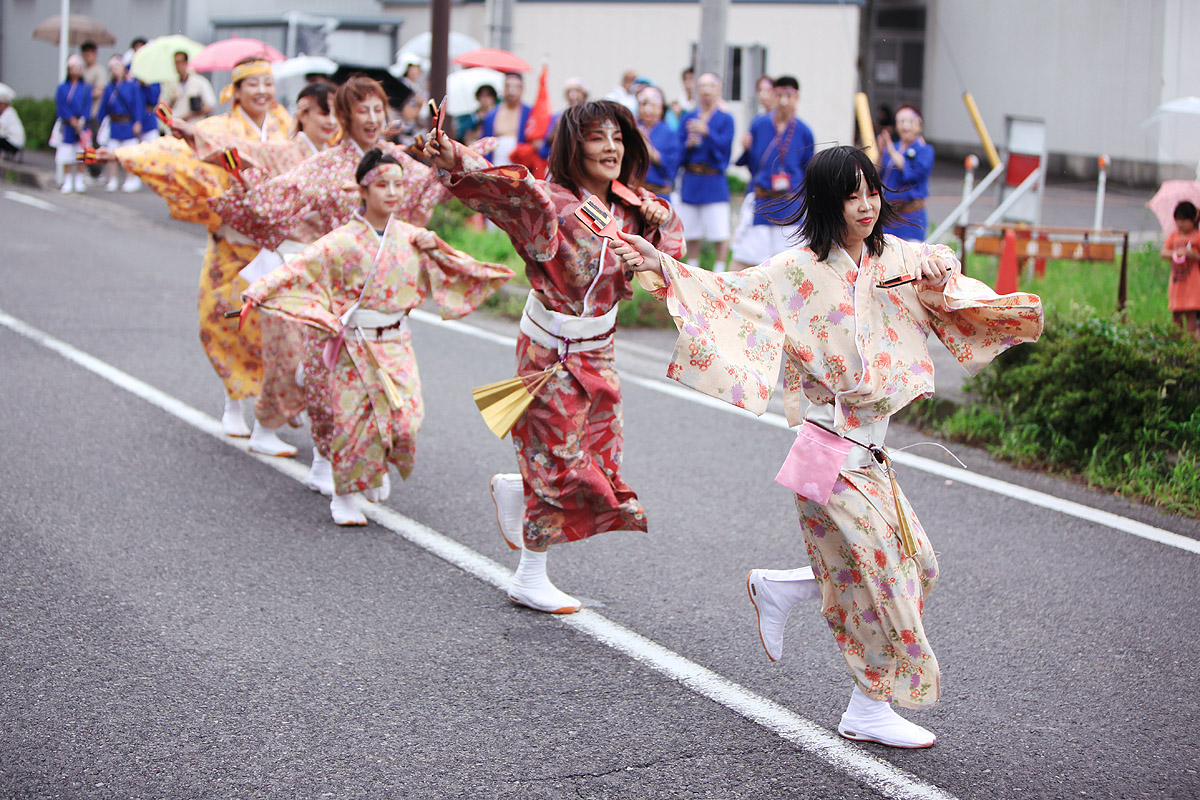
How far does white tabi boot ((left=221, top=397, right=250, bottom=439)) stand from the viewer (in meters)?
6.68

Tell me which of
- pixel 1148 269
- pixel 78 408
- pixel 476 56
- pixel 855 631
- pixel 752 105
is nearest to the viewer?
pixel 855 631

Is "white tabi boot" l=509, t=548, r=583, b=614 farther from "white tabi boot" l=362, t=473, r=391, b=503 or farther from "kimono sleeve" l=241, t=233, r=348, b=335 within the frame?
"kimono sleeve" l=241, t=233, r=348, b=335

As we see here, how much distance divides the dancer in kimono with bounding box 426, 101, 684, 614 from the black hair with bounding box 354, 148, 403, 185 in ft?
3.84

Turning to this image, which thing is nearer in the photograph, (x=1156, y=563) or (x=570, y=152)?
(x=570, y=152)

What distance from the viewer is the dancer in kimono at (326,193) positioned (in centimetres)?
564

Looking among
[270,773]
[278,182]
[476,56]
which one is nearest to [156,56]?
[476,56]

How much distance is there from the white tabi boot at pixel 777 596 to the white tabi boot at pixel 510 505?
1147mm

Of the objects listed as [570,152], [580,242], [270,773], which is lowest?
[270,773]

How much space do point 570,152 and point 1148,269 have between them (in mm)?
7299

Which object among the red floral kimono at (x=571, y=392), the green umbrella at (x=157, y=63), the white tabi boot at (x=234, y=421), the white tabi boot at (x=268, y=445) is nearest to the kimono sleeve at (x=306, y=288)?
the red floral kimono at (x=571, y=392)

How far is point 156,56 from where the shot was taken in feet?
56.7

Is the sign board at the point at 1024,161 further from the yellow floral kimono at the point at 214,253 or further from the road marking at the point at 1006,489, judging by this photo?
the yellow floral kimono at the point at 214,253

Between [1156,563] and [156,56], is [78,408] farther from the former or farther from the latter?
[156,56]

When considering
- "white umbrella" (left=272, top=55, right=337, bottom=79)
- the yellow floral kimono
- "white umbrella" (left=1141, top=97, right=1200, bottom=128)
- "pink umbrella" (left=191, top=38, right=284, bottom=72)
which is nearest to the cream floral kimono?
the yellow floral kimono
